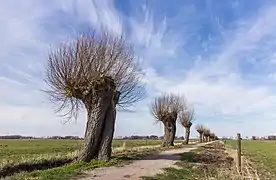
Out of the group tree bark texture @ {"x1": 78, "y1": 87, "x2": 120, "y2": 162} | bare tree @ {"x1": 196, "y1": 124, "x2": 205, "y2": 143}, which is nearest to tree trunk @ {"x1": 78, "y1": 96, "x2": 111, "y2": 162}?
tree bark texture @ {"x1": 78, "y1": 87, "x2": 120, "y2": 162}

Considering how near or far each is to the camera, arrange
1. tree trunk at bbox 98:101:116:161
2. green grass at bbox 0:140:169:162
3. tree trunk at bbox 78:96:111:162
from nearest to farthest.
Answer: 1. tree trunk at bbox 78:96:111:162
2. tree trunk at bbox 98:101:116:161
3. green grass at bbox 0:140:169:162

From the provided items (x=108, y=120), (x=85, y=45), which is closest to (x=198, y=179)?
(x=108, y=120)

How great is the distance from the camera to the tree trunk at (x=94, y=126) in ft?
71.7

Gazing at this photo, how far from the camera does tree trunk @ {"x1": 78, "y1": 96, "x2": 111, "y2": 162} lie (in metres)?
21.8

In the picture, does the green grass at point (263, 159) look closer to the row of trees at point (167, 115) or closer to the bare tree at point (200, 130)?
the row of trees at point (167, 115)

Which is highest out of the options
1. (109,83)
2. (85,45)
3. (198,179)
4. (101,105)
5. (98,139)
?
(85,45)

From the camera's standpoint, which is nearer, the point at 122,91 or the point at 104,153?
the point at 104,153

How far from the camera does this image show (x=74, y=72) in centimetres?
2173

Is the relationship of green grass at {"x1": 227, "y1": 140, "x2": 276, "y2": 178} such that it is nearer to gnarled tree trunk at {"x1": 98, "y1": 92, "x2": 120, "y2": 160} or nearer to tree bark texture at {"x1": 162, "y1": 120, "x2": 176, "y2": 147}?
gnarled tree trunk at {"x1": 98, "y1": 92, "x2": 120, "y2": 160}

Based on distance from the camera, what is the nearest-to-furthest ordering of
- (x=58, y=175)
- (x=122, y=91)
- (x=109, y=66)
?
(x=58, y=175) < (x=109, y=66) < (x=122, y=91)

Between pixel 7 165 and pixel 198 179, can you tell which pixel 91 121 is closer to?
pixel 7 165

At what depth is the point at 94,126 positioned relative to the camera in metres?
22.0

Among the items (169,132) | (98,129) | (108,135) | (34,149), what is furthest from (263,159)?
(34,149)

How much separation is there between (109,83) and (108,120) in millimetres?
2518
